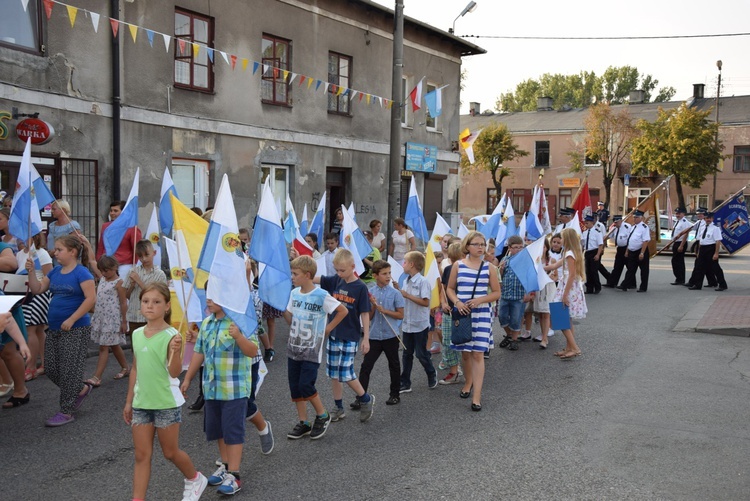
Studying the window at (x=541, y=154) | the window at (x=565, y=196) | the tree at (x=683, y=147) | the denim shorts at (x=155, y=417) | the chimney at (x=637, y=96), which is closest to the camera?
the denim shorts at (x=155, y=417)

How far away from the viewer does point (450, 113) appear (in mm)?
24531

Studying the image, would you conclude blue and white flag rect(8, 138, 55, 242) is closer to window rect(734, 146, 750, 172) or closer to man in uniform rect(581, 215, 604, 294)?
man in uniform rect(581, 215, 604, 294)

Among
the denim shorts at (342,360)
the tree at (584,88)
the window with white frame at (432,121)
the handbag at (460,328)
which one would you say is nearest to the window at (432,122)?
the window with white frame at (432,121)

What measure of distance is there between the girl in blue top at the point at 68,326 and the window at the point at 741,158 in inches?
1873

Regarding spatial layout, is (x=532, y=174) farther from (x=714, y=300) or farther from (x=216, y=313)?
(x=216, y=313)

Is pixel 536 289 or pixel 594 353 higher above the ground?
pixel 536 289

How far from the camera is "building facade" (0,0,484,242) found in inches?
473

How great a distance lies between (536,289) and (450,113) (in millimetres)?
16493

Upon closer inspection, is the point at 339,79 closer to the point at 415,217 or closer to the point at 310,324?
the point at 415,217

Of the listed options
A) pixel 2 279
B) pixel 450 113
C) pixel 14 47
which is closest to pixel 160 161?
pixel 14 47

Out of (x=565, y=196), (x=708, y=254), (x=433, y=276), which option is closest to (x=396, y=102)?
(x=708, y=254)

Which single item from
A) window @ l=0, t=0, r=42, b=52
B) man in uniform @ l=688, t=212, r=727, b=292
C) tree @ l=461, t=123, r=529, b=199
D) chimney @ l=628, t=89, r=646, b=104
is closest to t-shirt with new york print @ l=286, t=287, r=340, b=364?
window @ l=0, t=0, r=42, b=52

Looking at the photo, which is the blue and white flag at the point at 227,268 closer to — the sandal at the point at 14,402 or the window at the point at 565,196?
the sandal at the point at 14,402

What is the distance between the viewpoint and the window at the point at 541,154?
50281mm
